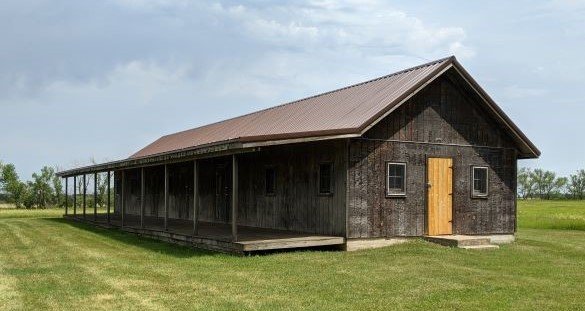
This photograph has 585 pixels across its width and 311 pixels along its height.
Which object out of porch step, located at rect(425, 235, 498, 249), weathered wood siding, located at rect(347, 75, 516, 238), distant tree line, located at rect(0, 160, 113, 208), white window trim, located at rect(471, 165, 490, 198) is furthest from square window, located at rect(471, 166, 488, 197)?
distant tree line, located at rect(0, 160, 113, 208)

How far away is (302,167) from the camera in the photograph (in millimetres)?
17750

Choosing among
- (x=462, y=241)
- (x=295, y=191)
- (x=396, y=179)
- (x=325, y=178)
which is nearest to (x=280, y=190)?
(x=295, y=191)

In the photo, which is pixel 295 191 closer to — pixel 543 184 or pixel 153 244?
pixel 153 244

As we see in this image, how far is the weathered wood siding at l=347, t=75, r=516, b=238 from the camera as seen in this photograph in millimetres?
16484

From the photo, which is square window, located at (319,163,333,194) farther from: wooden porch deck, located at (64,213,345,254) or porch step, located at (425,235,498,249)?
porch step, located at (425,235,498,249)

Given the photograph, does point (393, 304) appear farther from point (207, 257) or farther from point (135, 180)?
point (135, 180)

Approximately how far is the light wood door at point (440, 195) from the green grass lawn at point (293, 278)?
1267 mm

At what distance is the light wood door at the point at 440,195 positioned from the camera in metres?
17.8

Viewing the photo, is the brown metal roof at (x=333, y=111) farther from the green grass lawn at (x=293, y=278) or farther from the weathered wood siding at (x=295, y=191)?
the green grass lawn at (x=293, y=278)

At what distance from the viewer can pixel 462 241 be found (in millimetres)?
16672

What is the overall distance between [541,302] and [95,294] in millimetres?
7154

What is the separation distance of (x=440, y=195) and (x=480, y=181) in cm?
189

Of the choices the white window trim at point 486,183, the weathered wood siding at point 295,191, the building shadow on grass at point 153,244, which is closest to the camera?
the building shadow on grass at point 153,244

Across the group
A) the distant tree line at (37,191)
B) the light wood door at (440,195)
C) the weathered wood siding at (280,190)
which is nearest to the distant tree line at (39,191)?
the distant tree line at (37,191)
